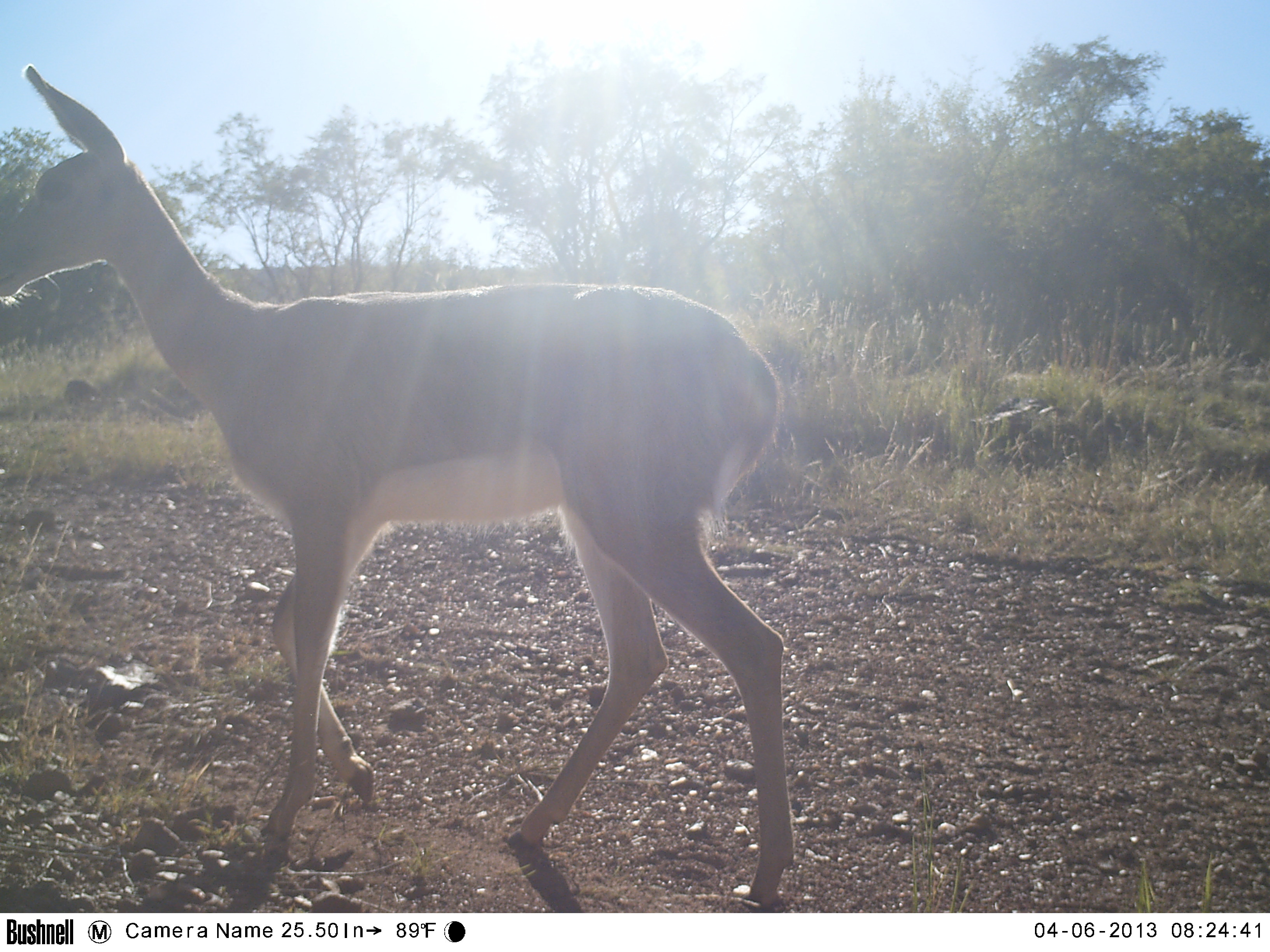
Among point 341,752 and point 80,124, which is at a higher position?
point 80,124

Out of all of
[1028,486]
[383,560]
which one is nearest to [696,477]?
[383,560]

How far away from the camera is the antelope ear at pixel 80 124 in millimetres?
3393

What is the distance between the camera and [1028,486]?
5.95m

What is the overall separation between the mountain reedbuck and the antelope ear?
0.4 inches

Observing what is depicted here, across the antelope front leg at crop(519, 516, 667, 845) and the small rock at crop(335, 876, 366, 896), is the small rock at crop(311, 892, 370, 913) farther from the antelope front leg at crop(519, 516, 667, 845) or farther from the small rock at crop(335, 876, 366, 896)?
the antelope front leg at crop(519, 516, 667, 845)

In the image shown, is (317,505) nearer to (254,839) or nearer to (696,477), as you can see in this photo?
(254,839)

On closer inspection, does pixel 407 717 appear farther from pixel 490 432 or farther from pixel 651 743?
pixel 490 432

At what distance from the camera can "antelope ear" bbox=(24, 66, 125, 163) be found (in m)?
3.39

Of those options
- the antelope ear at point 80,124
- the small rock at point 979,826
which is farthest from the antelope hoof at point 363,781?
the antelope ear at point 80,124

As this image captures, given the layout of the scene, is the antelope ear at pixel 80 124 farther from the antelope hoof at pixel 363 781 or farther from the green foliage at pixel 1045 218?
the green foliage at pixel 1045 218

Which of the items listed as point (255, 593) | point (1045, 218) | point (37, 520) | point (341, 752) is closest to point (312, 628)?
point (341, 752)

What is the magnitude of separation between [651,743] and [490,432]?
1.45 m

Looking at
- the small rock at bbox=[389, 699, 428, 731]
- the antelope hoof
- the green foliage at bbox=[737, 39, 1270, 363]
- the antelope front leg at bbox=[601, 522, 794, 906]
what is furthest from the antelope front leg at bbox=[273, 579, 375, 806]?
the green foliage at bbox=[737, 39, 1270, 363]

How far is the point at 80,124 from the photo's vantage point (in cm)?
344
